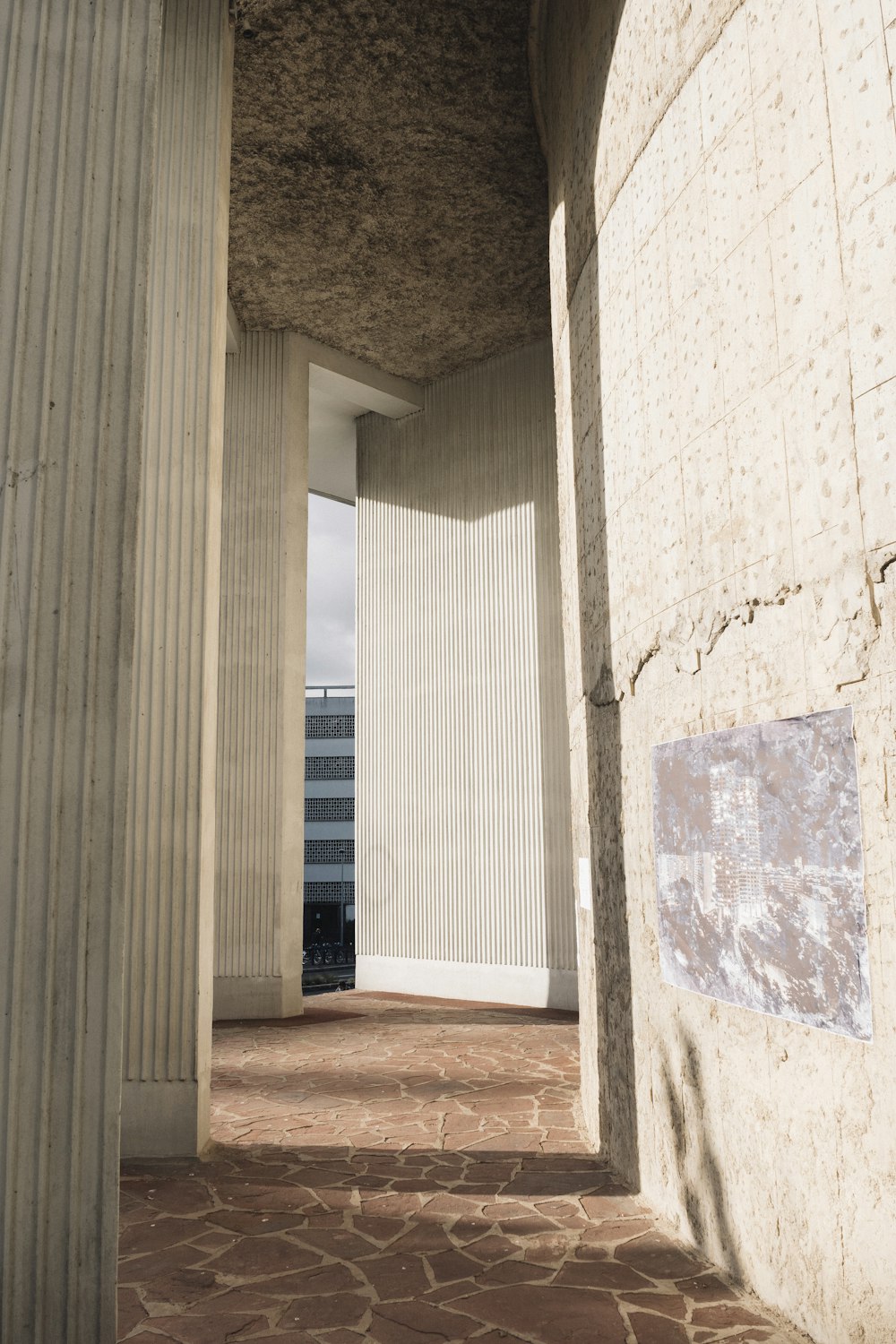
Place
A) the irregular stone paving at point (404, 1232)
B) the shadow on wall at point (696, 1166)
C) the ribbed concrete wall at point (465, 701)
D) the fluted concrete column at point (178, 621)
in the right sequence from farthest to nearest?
the ribbed concrete wall at point (465, 701)
the fluted concrete column at point (178, 621)
the shadow on wall at point (696, 1166)
the irregular stone paving at point (404, 1232)

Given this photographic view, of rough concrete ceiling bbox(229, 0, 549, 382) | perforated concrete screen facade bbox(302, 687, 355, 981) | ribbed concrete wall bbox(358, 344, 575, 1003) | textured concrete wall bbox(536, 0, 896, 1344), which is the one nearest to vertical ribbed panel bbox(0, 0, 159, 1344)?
textured concrete wall bbox(536, 0, 896, 1344)

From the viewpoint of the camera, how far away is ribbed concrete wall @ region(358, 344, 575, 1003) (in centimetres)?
1301

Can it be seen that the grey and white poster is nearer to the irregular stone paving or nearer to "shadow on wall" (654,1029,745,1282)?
"shadow on wall" (654,1029,745,1282)

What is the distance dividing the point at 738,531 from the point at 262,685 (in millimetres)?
8872

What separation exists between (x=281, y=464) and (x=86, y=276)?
1008 centimetres

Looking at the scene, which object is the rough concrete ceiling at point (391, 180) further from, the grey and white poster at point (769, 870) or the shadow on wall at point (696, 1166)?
the shadow on wall at point (696, 1166)

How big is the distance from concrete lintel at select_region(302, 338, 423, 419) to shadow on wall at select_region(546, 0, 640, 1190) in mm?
7152

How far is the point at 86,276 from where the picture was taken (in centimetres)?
286

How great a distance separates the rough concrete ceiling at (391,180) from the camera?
9.05 m

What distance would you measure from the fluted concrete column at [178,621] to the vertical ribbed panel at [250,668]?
208 inches

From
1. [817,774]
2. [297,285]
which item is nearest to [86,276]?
[817,774]

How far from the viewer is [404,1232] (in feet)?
16.3

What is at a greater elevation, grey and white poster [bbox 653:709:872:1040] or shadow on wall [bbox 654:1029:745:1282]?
grey and white poster [bbox 653:709:872:1040]

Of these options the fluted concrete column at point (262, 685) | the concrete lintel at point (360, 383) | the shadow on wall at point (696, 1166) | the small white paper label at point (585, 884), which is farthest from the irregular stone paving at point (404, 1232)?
the concrete lintel at point (360, 383)
